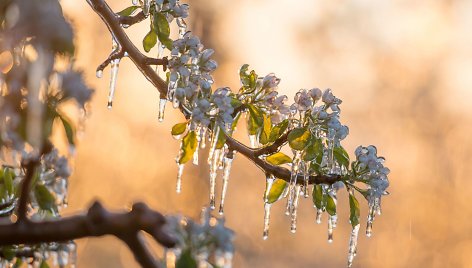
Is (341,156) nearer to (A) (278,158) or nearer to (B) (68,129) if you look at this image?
(A) (278,158)

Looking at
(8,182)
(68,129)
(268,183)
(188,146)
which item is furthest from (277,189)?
(68,129)

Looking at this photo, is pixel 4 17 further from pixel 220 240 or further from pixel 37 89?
pixel 220 240

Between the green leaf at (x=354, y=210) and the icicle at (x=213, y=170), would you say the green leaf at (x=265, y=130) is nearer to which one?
the icicle at (x=213, y=170)

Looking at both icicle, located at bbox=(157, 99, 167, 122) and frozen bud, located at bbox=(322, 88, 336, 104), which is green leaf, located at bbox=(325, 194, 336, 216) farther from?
icicle, located at bbox=(157, 99, 167, 122)

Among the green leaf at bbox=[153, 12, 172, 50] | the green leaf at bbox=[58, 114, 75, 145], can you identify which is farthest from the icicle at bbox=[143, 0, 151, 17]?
the green leaf at bbox=[58, 114, 75, 145]

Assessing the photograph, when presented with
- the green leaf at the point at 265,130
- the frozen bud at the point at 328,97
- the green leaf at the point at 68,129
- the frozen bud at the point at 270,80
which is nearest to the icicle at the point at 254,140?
the green leaf at the point at 265,130

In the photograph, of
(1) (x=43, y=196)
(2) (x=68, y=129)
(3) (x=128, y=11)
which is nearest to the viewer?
(2) (x=68, y=129)

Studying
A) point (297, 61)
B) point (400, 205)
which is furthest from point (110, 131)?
point (400, 205)
